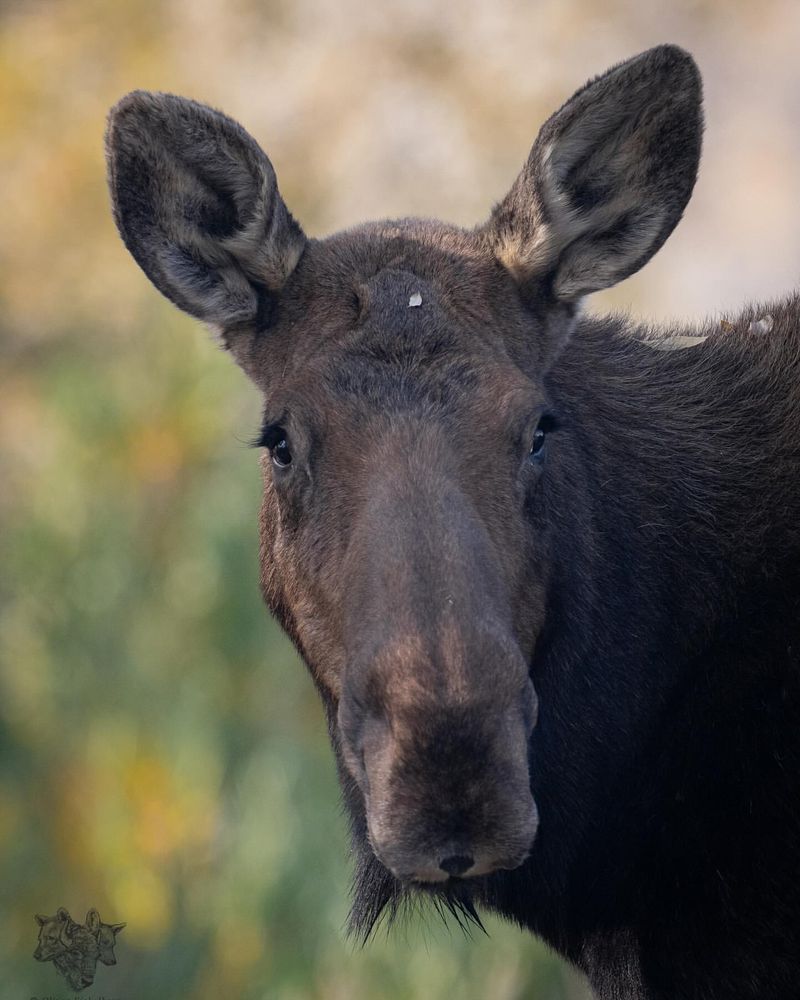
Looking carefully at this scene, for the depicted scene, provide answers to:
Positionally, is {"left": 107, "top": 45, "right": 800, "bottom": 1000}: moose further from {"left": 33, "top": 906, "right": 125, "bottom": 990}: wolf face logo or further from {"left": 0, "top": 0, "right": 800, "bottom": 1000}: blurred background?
{"left": 33, "top": 906, "right": 125, "bottom": 990}: wolf face logo

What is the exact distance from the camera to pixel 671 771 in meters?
6.53

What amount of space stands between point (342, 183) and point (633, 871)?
29158mm

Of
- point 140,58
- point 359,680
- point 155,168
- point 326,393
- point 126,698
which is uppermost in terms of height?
point 140,58

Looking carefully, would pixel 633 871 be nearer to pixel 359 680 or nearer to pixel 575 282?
pixel 359 680

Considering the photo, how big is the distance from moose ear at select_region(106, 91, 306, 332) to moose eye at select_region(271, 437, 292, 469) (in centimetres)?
85

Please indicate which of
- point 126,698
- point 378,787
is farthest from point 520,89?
point 378,787

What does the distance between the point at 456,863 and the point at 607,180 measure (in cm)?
352

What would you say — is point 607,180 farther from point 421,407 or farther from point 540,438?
point 421,407

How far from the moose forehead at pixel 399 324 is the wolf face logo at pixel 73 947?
4.16 metres

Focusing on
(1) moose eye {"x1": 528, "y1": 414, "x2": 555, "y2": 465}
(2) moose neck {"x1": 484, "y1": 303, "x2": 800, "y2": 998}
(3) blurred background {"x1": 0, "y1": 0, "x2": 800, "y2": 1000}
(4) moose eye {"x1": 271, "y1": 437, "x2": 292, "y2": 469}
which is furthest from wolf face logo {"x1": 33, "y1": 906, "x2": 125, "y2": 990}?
(1) moose eye {"x1": 528, "y1": 414, "x2": 555, "y2": 465}

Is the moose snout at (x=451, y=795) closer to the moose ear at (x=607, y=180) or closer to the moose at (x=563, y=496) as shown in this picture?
the moose at (x=563, y=496)

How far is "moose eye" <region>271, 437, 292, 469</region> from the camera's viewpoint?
6.36 metres

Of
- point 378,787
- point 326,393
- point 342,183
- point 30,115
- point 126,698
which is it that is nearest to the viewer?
point 378,787

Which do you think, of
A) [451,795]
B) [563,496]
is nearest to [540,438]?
[563,496]
